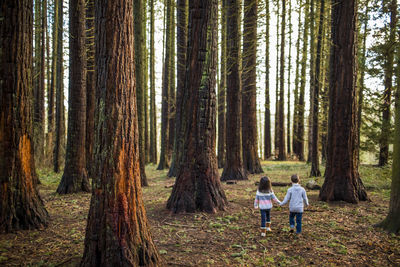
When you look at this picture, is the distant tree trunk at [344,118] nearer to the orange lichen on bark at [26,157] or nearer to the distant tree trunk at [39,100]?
the orange lichen on bark at [26,157]

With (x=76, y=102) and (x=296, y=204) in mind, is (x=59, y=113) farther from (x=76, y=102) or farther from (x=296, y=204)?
(x=296, y=204)

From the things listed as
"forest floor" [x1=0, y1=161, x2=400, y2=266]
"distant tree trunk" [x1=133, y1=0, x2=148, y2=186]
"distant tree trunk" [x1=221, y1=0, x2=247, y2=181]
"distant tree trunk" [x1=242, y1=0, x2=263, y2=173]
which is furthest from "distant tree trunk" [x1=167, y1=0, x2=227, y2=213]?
"distant tree trunk" [x1=242, y1=0, x2=263, y2=173]

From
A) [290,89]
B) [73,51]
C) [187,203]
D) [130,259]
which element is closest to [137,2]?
[73,51]

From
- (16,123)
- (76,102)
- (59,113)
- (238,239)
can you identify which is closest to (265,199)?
(238,239)

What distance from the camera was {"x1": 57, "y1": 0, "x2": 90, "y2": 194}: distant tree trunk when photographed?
30.5ft

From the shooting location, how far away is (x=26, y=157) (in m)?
5.59

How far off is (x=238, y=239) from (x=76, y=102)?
712cm

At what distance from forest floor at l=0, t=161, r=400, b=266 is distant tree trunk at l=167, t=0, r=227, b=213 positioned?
531 millimetres

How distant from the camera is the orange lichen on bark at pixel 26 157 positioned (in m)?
5.50

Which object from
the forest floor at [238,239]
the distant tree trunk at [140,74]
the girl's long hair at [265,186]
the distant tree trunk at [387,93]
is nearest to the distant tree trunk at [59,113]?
the distant tree trunk at [140,74]

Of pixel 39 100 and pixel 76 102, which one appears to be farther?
pixel 39 100

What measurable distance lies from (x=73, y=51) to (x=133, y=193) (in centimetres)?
748

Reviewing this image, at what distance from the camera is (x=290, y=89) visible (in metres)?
27.2

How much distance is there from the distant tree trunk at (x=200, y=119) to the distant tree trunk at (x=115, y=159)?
10.1 ft
